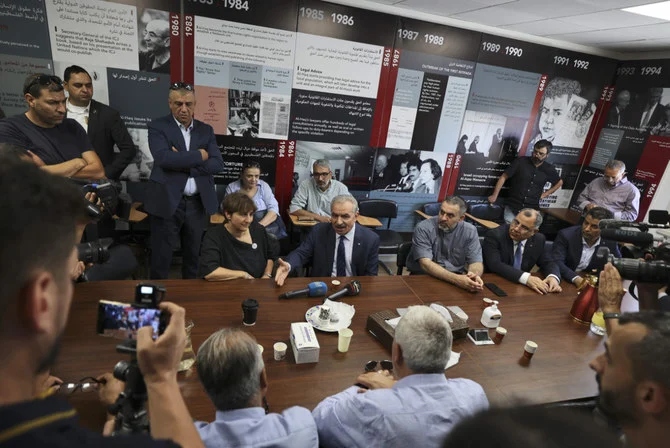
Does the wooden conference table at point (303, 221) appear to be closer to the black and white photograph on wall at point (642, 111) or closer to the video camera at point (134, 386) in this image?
the video camera at point (134, 386)

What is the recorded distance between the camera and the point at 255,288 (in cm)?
242

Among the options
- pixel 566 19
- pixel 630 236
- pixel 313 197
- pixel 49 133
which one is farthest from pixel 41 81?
pixel 566 19

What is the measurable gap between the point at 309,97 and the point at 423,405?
4034mm

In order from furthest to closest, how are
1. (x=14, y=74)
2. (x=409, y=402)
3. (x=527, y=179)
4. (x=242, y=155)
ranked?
(x=527, y=179), (x=242, y=155), (x=14, y=74), (x=409, y=402)

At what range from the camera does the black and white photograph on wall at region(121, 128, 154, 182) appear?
13.8 feet

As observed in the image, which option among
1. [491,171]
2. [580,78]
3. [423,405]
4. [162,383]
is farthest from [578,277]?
[580,78]

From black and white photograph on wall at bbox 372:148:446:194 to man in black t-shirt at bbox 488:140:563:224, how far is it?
1.00 meters

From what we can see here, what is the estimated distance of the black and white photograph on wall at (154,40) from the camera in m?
3.89

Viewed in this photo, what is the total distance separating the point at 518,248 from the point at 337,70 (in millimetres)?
2938

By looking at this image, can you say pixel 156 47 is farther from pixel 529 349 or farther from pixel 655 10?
pixel 655 10

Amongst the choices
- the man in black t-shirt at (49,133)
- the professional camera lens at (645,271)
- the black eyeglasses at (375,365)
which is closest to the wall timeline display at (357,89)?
the man in black t-shirt at (49,133)

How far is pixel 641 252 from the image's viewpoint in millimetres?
2311

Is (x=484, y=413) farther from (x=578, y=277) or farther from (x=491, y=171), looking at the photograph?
(x=491, y=171)

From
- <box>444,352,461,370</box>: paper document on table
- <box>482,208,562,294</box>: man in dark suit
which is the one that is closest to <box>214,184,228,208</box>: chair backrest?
<box>482,208,562,294</box>: man in dark suit
